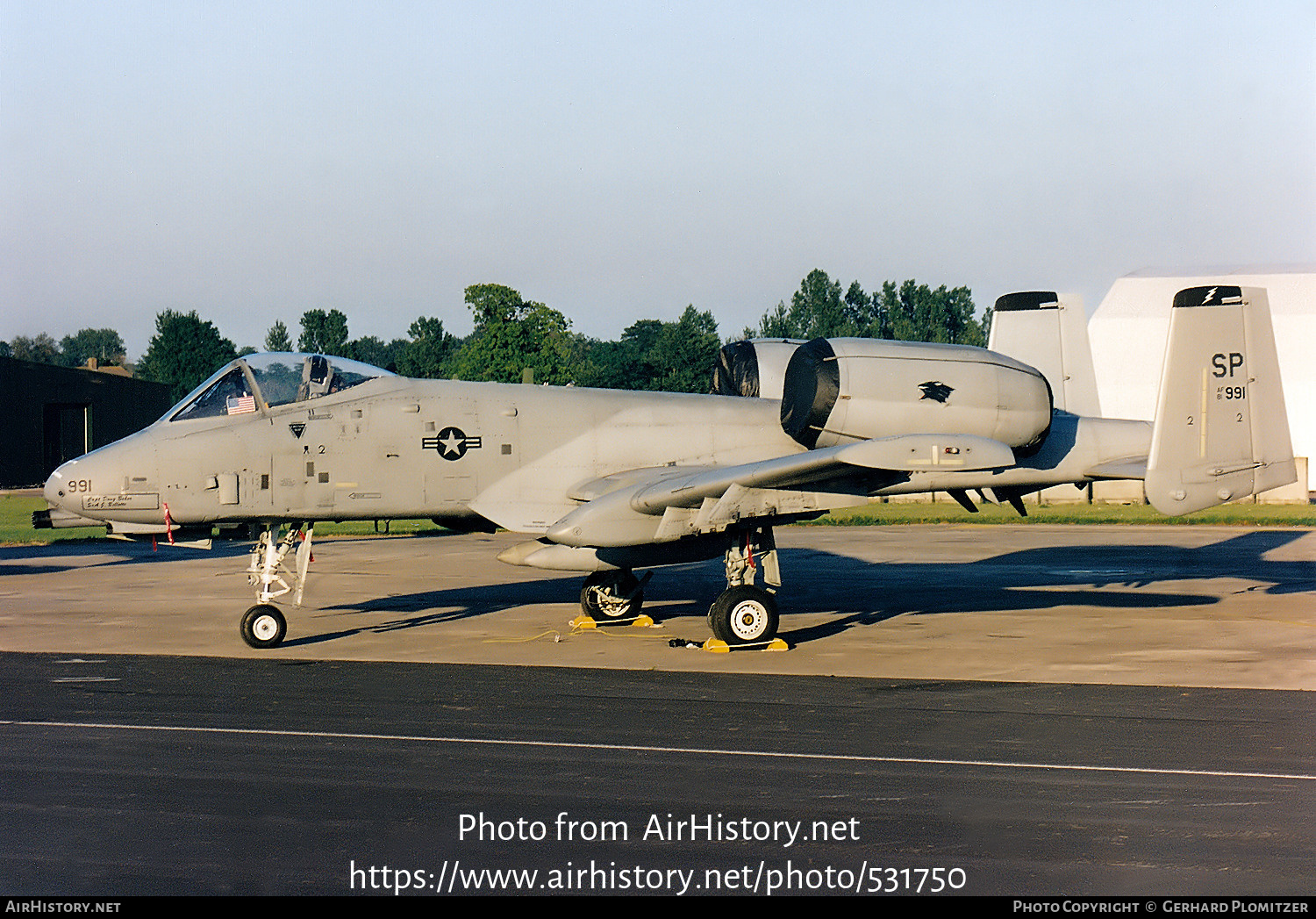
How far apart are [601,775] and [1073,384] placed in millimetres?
12257

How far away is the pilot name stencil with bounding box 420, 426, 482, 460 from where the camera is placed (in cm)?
1600

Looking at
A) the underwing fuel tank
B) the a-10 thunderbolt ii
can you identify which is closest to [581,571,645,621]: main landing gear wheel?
the a-10 thunderbolt ii

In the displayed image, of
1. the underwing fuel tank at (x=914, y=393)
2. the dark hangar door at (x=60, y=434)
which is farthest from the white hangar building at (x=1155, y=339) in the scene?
the dark hangar door at (x=60, y=434)

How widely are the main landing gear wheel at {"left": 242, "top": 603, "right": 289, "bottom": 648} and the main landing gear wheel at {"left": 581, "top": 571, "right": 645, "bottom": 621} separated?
4.33 metres

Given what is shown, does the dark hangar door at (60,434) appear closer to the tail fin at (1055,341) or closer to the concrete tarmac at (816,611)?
the concrete tarmac at (816,611)

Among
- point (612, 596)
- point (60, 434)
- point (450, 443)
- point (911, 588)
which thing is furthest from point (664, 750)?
point (60, 434)

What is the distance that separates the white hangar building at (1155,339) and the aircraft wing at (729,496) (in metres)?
53.1

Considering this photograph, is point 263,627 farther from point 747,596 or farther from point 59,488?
point 747,596

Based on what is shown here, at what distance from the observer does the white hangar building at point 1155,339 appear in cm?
6469

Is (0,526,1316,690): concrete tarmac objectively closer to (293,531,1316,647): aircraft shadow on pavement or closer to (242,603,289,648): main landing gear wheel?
(293,531,1316,647): aircraft shadow on pavement

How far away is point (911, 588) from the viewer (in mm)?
21750

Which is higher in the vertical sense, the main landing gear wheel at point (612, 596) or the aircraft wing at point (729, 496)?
the aircraft wing at point (729, 496)

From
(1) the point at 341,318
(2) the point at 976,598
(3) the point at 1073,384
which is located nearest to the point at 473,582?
(2) the point at 976,598

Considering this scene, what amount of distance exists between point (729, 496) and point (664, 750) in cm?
514
